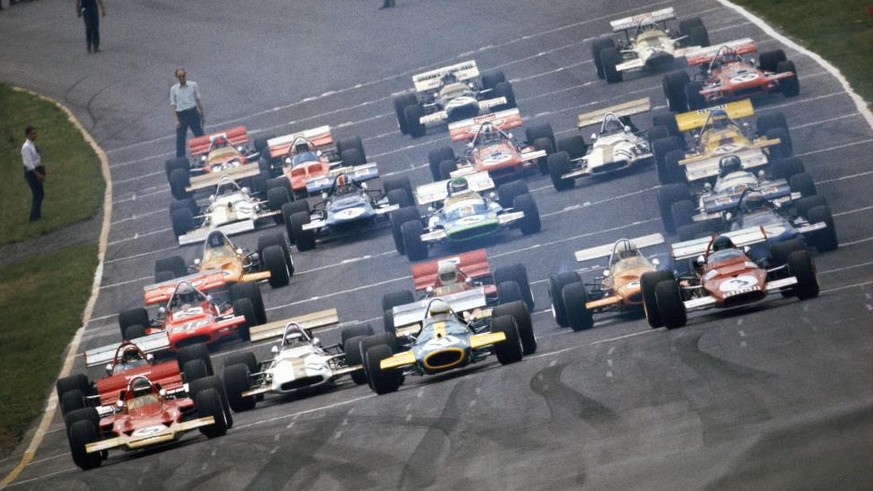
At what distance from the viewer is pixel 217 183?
4366 centimetres

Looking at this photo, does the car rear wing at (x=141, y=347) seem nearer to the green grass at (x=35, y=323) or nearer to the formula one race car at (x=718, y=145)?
the green grass at (x=35, y=323)

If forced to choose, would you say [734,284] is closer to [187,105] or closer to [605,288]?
[605,288]

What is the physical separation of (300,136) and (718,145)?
41.3ft

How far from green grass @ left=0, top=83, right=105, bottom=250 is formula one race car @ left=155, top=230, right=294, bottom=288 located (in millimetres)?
10830

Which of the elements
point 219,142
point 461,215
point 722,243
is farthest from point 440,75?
point 722,243

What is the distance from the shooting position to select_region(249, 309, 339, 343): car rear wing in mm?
29688

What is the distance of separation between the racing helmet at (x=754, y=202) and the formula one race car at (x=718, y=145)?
367cm

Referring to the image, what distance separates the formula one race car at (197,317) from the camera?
109 ft

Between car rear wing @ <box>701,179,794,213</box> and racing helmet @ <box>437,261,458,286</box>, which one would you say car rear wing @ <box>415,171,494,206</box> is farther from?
racing helmet @ <box>437,261,458,286</box>

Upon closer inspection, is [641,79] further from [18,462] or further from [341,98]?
[18,462]

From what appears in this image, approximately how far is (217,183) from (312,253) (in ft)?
18.1

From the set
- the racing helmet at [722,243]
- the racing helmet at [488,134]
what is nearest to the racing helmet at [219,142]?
the racing helmet at [488,134]

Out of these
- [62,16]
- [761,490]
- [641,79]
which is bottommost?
[761,490]

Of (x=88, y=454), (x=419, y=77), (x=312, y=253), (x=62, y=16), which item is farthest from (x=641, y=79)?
(x=62, y=16)
